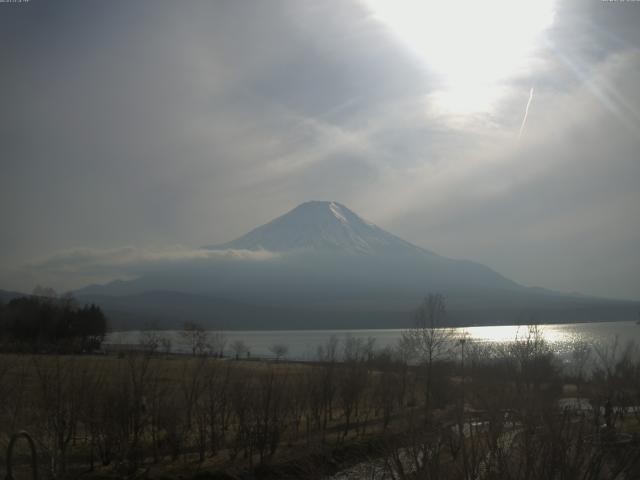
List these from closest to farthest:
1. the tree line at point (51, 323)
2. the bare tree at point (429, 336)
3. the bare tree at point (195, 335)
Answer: the bare tree at point (429, 336) < the tree line at point (51, 323) < the bare tree at point (195, 335)

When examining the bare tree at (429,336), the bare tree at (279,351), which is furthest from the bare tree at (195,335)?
the bare tree at (429,336)

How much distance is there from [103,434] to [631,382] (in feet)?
95.7

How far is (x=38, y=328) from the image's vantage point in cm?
7181

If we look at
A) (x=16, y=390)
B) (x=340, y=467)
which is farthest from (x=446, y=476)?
(x=340, y=467)

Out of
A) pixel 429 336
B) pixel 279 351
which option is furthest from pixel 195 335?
pixel 429 336

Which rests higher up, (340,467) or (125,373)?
(125,373)

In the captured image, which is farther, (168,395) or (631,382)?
(631,382)

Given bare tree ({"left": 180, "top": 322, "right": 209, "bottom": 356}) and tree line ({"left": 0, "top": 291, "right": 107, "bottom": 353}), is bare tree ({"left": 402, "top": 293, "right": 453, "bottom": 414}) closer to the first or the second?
tree line ({"left": 0, "top": 291, "right": 107, "bottom": 353})

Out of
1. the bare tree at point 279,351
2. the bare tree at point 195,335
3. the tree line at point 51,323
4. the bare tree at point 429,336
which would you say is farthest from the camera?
the bare tree at point 195,335

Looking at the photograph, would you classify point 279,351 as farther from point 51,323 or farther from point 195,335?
point 51,323

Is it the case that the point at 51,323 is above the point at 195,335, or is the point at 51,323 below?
above

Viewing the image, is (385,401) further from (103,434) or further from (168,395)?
(103,434)

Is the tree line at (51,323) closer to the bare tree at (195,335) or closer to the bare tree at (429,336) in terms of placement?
the bare tree at (195,335)

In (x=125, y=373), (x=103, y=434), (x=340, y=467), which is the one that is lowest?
(x=340, y=467)
